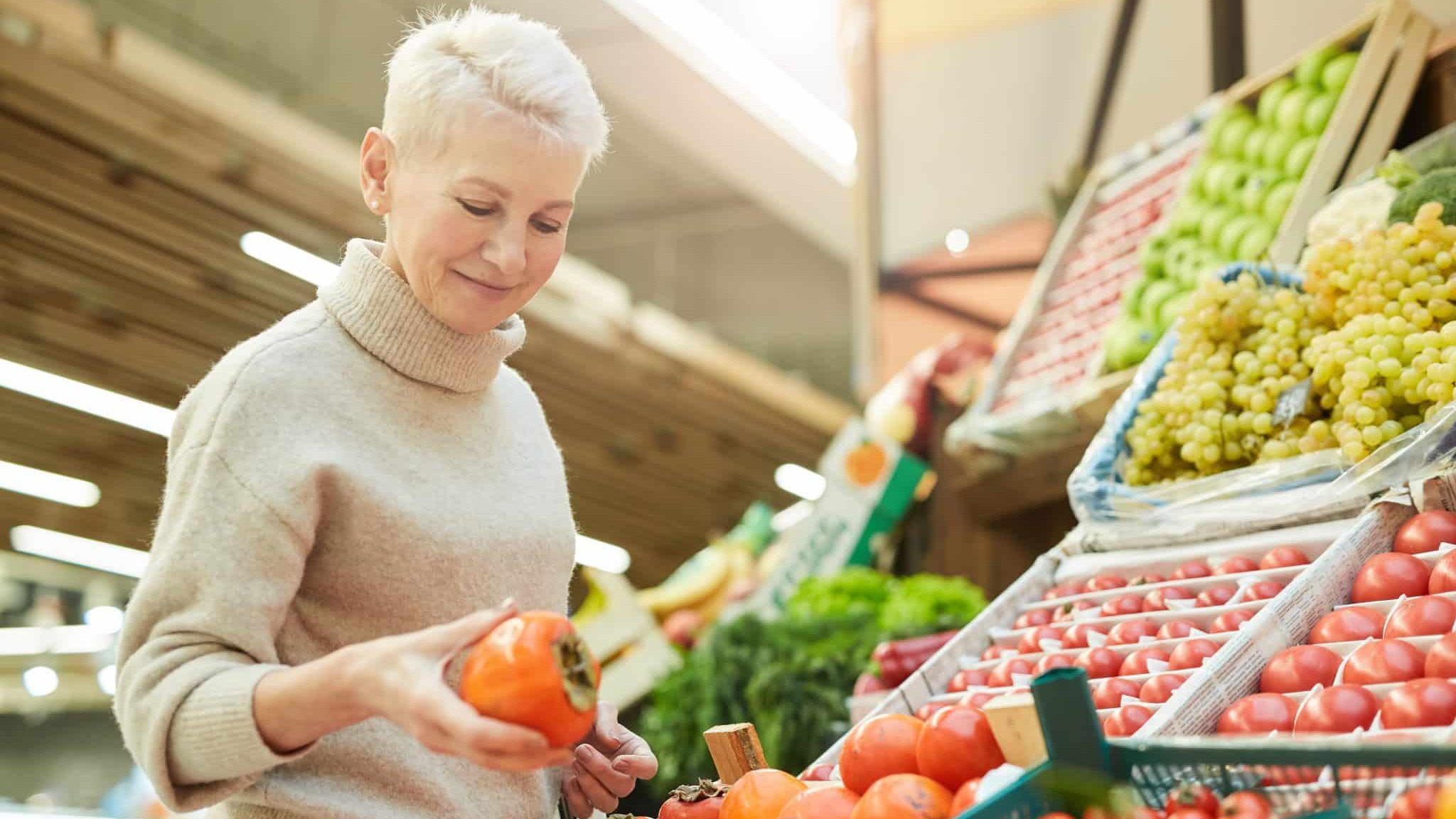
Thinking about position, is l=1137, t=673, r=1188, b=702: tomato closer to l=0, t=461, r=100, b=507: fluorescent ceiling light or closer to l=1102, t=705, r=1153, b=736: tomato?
l=1102, t=705, r=1153, b=736: tomato

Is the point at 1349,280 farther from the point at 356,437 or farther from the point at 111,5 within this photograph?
the point at 111,5

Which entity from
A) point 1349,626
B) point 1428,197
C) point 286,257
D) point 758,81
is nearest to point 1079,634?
point 1349,626

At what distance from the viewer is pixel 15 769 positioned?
1459 centimetres

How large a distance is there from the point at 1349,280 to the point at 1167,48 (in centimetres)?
347

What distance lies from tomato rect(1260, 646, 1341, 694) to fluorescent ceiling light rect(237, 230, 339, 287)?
203 inches

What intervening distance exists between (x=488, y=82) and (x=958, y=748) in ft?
2.87

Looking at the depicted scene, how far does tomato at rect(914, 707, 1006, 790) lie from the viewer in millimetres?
1262

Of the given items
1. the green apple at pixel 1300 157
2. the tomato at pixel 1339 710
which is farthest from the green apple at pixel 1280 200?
the tomato at pixel 1339 710

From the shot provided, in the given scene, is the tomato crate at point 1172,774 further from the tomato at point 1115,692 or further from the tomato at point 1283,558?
the tomato at point 1283,558

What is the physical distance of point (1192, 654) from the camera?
162 centimetres

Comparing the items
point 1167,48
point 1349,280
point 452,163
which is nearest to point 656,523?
point 1167,48

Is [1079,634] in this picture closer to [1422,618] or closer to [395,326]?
[1422,618]

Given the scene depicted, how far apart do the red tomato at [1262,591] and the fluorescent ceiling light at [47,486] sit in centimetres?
838

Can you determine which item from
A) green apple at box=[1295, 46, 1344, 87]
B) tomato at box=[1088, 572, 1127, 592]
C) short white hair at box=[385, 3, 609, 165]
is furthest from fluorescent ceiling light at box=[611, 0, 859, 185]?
short white hair at box=[385, 3, 609, 165]
